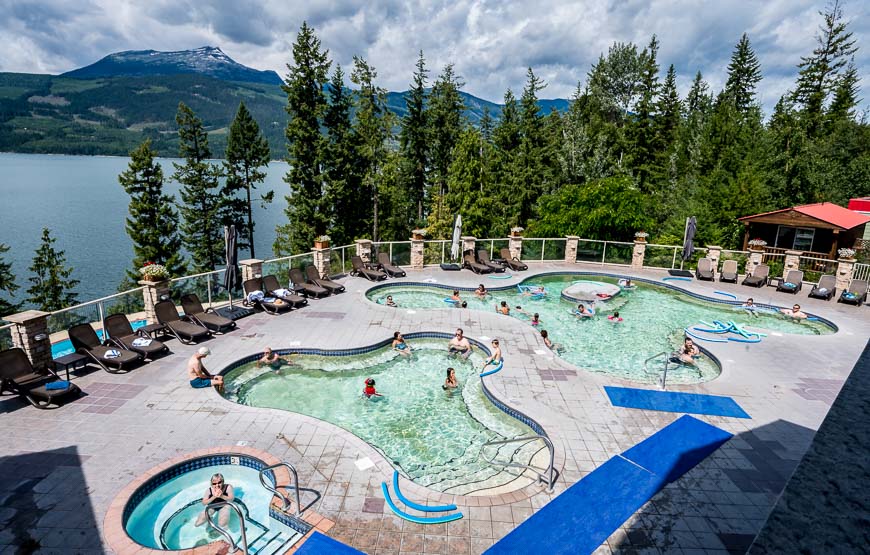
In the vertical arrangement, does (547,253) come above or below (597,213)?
below

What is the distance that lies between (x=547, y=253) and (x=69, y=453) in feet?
69.7

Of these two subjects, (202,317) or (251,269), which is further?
(251,269)

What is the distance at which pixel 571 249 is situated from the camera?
2473 cm

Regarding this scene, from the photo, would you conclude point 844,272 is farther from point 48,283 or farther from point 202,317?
A: point 48,283

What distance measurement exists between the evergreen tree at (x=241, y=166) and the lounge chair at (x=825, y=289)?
33269 millimetres

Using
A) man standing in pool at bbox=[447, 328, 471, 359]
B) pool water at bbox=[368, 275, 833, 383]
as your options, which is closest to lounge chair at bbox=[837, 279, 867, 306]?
pool water at bbox=[368, 275, 833, 383]

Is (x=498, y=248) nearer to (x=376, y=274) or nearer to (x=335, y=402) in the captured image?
(x=376, y=274)

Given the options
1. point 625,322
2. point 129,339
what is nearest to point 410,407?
point 129,339

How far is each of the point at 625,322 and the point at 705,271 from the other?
24.8ft

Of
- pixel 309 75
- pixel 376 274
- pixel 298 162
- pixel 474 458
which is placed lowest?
pixel 474 458

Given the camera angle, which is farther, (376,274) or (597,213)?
(597,213)

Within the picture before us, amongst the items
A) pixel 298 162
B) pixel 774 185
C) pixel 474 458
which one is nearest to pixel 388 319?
pixel 474 458

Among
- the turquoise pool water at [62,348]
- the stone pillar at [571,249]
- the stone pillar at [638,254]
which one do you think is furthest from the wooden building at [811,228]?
the turquoise pool water at [62,348]

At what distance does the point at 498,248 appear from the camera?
25.3 meters
